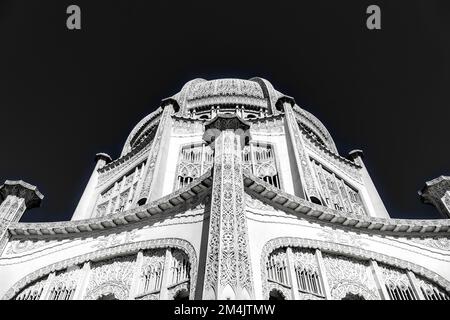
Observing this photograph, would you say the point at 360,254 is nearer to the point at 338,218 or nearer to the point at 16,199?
the point at 338,218

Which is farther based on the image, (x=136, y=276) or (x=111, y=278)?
(x=111, y=278)

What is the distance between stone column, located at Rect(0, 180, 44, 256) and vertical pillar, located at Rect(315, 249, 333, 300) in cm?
824

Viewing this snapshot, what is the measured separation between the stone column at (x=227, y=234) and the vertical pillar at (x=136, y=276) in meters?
2.36

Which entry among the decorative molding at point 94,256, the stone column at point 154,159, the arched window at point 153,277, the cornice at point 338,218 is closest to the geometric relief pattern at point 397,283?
the cornice at point 338,218

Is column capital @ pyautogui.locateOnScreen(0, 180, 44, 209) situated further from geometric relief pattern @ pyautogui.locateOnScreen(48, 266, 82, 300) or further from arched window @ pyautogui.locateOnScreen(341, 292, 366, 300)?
arched window @ pyautogui.locateOnScreen(341, 292, 366, 300)

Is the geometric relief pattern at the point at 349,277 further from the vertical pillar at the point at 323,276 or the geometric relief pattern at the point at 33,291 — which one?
the geometric relief pattern at the point at 33,291

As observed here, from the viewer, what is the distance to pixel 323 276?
9391mm

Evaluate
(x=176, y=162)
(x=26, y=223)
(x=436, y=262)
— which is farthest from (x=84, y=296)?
(x=176, y=162)

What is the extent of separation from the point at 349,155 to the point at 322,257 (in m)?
14.8

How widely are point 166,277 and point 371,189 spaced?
14.2 metres

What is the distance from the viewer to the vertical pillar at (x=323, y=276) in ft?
29.6

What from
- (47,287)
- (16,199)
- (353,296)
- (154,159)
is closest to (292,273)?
(353,296)

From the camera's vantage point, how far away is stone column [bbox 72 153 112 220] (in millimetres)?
18516
